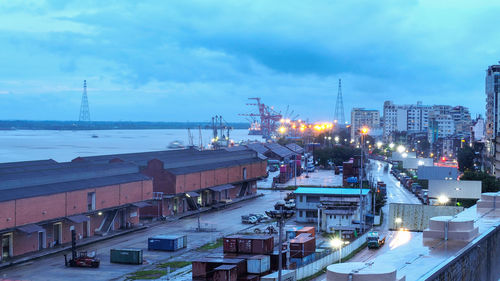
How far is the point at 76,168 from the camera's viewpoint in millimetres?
21891

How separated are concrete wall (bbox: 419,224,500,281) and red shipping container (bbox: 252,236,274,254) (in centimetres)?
515

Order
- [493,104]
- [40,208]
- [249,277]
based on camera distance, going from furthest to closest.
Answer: [493,104] → [40,208] → [249,277]

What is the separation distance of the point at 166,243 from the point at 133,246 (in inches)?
48.2

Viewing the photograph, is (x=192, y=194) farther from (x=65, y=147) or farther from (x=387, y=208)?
(x=65, y=147)

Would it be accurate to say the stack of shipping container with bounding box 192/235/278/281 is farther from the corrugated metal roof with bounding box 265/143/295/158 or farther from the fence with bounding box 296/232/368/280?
the corrugated metal roof with bounding box 265/143/295/158

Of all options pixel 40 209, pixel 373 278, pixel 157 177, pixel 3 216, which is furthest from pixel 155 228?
Result: pixel 373 278

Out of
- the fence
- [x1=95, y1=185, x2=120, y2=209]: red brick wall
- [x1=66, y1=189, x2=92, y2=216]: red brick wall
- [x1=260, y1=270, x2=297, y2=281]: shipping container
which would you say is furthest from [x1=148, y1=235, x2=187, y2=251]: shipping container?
[x1=260, y1=270, x2=297, y2=281]: shipping container

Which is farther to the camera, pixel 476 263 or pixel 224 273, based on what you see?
pixel 224 273

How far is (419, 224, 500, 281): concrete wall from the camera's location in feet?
26.4

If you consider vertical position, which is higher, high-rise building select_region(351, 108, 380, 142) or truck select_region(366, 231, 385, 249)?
high-rise building select_region(351, 108, 380, 142)

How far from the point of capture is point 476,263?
9797mm

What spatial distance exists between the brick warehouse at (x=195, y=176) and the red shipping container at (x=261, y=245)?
9104mm

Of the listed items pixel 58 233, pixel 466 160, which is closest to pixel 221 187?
pixel 58 233

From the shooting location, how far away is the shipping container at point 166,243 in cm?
1725
